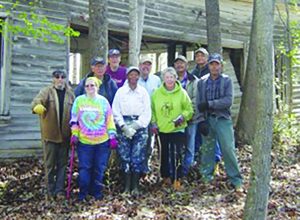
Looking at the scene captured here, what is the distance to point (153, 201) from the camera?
6129 mm

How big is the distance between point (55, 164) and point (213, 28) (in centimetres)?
521

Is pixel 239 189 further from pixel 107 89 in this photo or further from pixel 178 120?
pixel 107 89

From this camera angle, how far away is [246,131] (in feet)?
34.1

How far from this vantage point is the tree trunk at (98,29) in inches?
314

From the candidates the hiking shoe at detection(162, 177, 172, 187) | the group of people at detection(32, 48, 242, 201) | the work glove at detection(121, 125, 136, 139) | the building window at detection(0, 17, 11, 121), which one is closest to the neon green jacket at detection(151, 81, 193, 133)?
the group of people at detection(32, 48, 242, 201)

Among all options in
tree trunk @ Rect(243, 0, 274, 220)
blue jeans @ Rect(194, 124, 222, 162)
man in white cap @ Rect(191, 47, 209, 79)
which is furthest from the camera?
man in white cap @ Rect(191, 47, 209, 79)

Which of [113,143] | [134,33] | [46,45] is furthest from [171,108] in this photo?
[46,45]

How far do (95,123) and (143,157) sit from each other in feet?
2.88

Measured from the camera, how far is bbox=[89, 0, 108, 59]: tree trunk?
26.2ft

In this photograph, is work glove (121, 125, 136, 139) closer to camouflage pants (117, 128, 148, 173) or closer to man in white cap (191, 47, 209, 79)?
camouflage pants (117, 128, 148, 173)

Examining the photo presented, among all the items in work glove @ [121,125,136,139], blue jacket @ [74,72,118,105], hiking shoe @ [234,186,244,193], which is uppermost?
blue jacket @ [74,72,118,105]

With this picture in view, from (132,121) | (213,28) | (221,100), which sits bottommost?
(132,121)

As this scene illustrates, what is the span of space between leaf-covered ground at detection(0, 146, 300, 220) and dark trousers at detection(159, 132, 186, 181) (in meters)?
0.28

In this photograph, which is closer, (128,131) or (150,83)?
(128,131)
